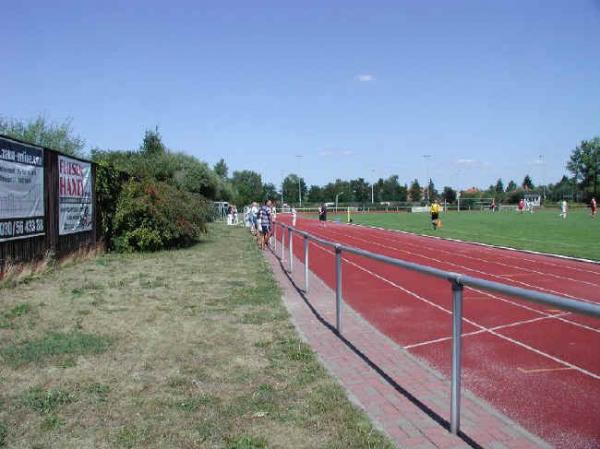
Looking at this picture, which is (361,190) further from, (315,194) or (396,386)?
(396,386)

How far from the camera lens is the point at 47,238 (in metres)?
13.7

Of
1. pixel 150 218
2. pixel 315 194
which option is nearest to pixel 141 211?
pixel 150 218

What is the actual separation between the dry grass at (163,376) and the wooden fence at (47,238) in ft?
6.12

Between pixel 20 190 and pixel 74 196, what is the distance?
3805 mm

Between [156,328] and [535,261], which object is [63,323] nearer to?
[156,328]

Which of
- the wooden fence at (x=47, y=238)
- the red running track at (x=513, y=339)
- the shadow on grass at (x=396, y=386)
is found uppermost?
the wooden fence at (x=47, y=238)

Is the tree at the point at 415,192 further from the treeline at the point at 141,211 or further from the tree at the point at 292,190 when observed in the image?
the treeline at the point at 141,211

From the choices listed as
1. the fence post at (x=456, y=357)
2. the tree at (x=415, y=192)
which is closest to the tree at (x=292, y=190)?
the tree at (x=415, y=192)

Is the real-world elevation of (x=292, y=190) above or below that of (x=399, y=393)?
above

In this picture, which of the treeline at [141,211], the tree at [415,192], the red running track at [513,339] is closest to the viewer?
the red running track at [513,339]

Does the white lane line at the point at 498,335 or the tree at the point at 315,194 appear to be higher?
the tree at the point at 315,194

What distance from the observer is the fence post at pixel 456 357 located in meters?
4.07

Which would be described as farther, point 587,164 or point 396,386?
point 587,164

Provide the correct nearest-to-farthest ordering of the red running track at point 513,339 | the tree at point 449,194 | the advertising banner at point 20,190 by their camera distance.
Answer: the red running track at point 513,339 → the advertising banner at point 20,190 → the tree at point 449,194
